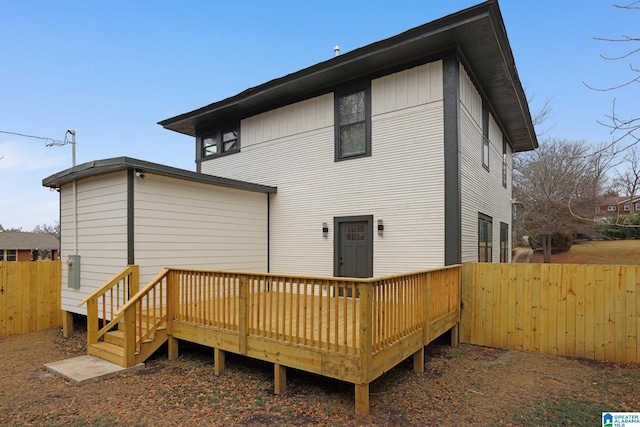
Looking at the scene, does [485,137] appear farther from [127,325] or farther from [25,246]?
[25,246]

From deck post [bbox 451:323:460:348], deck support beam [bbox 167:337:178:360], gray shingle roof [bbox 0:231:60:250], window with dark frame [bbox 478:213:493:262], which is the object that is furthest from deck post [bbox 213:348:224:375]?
gray shingle roof [bbox 0:231:60:250]

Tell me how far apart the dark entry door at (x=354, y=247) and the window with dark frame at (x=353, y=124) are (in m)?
1.47

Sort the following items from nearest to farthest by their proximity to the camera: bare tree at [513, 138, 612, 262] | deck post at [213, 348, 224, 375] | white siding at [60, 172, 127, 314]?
deck post at [213, 348, 224, 375] < white siding at [60, 172, 127, 314] < bare tree at [513, 138, 612, 262]

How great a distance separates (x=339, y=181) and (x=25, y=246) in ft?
112

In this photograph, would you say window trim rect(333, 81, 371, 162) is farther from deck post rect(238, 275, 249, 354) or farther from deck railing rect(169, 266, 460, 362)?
deck post rect(238, 275, 249, 354)

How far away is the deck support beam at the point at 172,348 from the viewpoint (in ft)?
17.9

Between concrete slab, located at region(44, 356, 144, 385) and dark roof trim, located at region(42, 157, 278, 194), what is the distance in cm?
307

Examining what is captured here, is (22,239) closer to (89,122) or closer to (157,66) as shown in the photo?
(89,122)

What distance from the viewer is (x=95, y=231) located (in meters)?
6.48

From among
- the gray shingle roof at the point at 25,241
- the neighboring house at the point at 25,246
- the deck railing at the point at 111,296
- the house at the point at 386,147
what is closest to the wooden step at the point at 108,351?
the deck railing at the point at 111,296

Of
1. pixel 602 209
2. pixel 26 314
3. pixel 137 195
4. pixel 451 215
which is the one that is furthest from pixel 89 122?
pixel 602 209

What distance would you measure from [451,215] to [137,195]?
5.61 meters

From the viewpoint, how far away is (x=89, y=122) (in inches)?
696

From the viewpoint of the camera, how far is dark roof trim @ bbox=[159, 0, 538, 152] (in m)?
5.84
